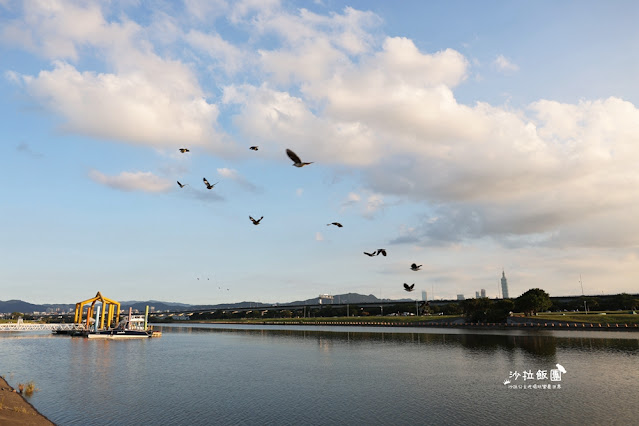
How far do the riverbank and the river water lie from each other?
1.35m

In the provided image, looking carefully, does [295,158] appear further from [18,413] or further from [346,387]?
[346,387]

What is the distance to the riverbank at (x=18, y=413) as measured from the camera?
35031 millimetres

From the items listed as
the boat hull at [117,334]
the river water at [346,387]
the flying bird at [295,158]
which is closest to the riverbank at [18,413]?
the river water at [346,387]

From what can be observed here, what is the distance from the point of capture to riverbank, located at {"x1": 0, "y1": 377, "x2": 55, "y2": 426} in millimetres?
35031

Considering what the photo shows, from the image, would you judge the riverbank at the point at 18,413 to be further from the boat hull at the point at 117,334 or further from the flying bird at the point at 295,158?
the boat hull at the point at 117,334

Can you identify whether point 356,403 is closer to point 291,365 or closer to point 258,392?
point 258,392

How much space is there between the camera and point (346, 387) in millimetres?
54719

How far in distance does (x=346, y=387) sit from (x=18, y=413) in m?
35.8

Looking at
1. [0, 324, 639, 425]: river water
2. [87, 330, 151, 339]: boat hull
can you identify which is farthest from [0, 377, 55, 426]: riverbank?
[87, 330, 151, 339]: boat hull

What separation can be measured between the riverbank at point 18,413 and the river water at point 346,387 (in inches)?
53.0

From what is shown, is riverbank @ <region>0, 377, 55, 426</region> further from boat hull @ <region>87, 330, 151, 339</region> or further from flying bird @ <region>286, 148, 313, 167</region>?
boat hull @ <region>87, 330, 151, 339</region>

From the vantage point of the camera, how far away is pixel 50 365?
77562 mm

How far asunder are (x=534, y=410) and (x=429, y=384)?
1540 centimetres

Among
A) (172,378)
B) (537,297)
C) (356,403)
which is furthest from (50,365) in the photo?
(537,297)
